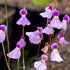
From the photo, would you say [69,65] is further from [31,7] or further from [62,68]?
[31,7]

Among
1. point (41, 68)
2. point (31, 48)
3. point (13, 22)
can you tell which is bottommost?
point (31, 48)

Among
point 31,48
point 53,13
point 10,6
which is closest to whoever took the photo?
point 53,13

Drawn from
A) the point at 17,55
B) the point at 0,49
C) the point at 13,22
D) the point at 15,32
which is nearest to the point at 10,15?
the point at 13,22

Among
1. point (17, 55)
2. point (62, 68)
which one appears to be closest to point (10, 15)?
point (62, 68)

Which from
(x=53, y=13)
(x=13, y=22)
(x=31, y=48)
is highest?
(x=53, y=13)

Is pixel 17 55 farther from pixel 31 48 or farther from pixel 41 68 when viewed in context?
pixel 31 48

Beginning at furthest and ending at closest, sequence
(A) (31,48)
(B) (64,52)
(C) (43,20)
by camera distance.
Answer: (A) (31,48)
(C) (43,20)
(B) (64,52)

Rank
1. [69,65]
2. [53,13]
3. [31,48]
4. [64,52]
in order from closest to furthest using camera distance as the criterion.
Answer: [53,13] < [69,65] < [64,52] < [31,48]

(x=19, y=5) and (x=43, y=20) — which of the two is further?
(x=19, y=5)

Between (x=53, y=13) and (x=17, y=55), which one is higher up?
(x=53, y=13)
